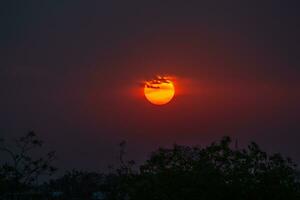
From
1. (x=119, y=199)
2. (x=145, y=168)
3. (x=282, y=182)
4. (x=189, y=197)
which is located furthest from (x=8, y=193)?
(x=282, y=182)

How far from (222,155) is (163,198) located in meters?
3.05

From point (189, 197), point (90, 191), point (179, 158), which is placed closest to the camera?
point (189, 197)

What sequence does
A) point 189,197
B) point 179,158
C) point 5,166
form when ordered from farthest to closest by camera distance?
point 5,166, point 179,158, point 189,197

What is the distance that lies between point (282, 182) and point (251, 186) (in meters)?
1.31

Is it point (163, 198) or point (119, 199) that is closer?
point (163, 198)

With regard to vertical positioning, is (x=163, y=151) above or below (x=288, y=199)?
above

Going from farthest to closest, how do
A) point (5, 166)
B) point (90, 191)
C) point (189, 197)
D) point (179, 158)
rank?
point (90, 191), point (5, 166), point (179, 158), point (189, 197)

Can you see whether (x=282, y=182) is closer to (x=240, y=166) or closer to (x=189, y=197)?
(x=240, y=166)

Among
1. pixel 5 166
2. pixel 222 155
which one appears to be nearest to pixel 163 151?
pixel 222 155

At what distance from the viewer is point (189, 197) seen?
998 inches

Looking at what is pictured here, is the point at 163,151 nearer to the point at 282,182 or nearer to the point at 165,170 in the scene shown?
the point at 165,170

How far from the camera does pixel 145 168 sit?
27297 millimetres

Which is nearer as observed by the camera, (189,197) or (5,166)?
(189,197)

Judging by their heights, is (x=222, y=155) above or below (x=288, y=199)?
above
